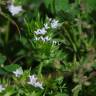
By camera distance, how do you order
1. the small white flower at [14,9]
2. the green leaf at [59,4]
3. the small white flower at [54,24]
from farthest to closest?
the small white flower at [14,9] < the green leaf at [59,4] < the small white flower at [54,24]

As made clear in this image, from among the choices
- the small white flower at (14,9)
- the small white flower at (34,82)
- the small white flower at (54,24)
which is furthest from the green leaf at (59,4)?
the small white flower at (34,82)

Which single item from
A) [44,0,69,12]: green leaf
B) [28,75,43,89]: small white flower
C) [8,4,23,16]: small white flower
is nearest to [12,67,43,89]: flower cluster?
[28,75,43,89]: small white flower

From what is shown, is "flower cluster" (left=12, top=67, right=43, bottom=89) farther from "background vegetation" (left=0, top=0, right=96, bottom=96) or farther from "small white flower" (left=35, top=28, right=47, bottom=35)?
"small white flower" (left=35, top=28, right=47, bottom=35)

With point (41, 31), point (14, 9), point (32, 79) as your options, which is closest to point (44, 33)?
point (41, 31)

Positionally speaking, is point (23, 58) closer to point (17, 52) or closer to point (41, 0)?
point (17, 52)

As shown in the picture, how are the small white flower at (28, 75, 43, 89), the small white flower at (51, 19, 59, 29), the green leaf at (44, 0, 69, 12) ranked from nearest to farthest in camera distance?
the small white flower at (28, 75, 43, 89)
the small white flower at (51, 19, 59, 29)
the green leaf at (44, 0, 69, 12)

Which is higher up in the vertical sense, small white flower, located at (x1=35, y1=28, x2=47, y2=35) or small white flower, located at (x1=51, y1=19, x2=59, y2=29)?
small white flower, located at (x1=51, y1=19, x2=59, y2=29)

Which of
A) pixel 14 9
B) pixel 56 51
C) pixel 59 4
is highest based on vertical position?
pixel 14 9

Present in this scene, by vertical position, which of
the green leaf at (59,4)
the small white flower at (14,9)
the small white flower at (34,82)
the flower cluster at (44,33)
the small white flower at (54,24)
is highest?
the small white flower at (14,9)

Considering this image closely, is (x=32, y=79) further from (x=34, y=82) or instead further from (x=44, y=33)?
(x=44, y=33)

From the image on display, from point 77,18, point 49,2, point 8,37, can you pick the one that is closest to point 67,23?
point 77,18

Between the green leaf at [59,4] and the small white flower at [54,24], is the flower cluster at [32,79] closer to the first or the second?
the small white flower at [54,24]
